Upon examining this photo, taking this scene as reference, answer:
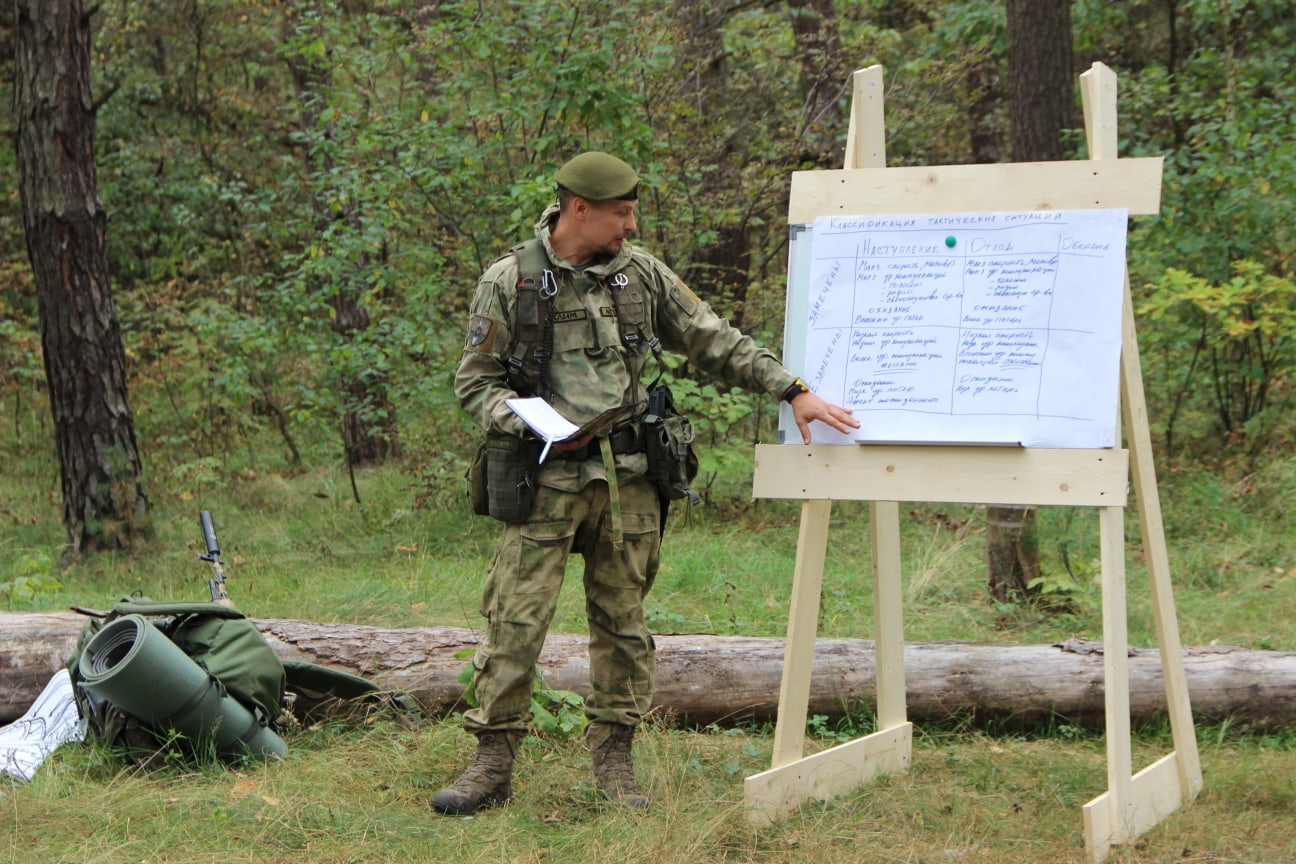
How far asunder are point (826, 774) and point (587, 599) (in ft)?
3.15

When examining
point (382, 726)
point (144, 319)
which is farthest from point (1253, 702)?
point (144, 319)

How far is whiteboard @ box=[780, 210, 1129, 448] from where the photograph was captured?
348cm

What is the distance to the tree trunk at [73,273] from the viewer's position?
7.52m

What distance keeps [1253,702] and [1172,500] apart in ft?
12.7

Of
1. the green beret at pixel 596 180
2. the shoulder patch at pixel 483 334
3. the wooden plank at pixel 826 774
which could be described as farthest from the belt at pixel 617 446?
the wooden plank at pixel 826 774

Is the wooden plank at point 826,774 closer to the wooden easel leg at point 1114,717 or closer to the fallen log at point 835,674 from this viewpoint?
the fallen log at point 835,674

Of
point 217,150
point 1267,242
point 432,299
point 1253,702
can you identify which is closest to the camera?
point 1253,702

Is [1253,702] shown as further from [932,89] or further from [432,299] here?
[932,89]

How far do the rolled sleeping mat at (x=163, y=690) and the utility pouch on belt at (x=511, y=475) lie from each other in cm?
123

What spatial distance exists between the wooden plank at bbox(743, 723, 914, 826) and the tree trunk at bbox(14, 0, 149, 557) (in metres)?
5.49

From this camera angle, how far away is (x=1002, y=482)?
11.7ft

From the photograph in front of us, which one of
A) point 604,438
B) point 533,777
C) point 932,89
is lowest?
point 533,777

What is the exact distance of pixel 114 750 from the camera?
4078 mm

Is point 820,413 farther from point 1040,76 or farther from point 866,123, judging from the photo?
point 1040,76
